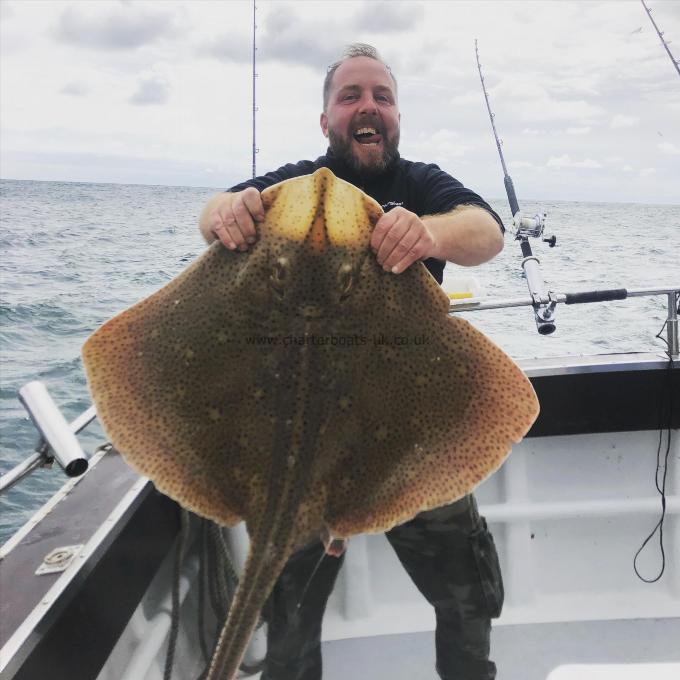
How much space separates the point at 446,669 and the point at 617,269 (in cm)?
1565

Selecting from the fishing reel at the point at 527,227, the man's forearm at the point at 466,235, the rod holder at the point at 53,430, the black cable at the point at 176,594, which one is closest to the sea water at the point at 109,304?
the fishing reel at the point at 527,227

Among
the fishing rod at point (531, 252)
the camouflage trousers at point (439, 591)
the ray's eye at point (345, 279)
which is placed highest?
the ray's eye at point (345, 279)

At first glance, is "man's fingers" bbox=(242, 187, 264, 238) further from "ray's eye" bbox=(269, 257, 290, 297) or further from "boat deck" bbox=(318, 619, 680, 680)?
"boat deck" bbox=(318, 619, 680, 680)

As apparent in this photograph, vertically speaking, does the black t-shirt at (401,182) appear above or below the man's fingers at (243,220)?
below

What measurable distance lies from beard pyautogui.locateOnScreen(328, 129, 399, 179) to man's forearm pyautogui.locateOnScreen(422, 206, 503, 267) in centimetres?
51

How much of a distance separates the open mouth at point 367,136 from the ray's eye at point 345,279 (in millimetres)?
1136

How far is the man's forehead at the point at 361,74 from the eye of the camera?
2.39 meters

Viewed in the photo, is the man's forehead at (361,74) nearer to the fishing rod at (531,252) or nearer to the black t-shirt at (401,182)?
the black t-shirt at (401,182)

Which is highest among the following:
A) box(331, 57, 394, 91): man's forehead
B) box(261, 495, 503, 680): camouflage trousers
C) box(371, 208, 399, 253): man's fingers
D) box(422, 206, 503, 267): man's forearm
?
box(331, 57, 394, 91): man's forehead

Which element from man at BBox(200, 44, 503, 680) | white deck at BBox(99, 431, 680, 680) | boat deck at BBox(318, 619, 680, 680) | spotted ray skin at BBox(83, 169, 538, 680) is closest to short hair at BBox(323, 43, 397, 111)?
man at BBox(200, 44, 503, 680)

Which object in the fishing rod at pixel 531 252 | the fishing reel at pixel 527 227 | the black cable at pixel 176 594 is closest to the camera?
the black cable at pixel 176 594

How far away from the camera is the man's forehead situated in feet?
7.86

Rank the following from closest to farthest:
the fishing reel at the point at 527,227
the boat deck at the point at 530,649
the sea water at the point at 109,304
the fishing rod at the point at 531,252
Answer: the boat deck at the point at 530,649
the fishing rod at the point at 531,252
the fishing reel at the point at 527,227
the sea water at the point at 109,304

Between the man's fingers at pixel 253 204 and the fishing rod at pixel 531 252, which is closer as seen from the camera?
the man's fingers at pixel 253 204
